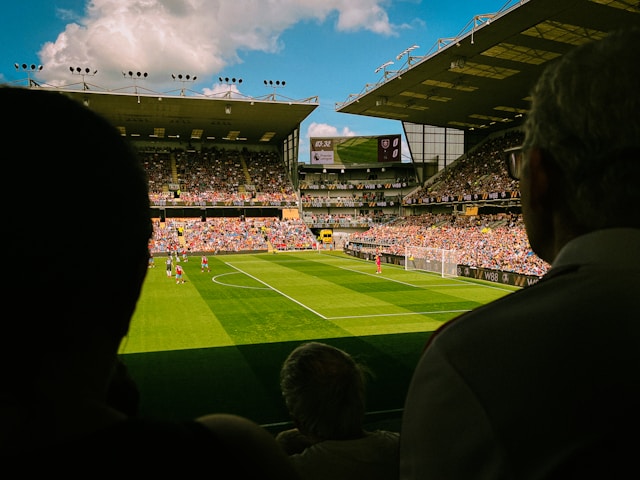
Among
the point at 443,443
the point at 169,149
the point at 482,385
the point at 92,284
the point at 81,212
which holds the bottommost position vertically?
the point at 443,443

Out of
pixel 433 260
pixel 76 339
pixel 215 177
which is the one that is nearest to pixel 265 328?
pixel 76 339

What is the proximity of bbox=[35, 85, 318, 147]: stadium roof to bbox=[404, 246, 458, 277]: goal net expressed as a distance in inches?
971

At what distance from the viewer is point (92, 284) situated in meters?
1.04

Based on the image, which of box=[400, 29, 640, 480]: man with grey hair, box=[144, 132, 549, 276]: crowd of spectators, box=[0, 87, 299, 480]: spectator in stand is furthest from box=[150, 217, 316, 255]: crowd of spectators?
box=[400, 29, 640, 480]: man with grey hair

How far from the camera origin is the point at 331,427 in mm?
3014

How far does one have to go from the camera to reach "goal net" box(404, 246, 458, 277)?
3408 centimetres

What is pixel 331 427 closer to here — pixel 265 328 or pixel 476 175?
pixel 265 328

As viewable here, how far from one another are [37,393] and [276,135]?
2784 inches

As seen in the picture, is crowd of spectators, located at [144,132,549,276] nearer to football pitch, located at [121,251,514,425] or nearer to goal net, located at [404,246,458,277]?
goal net, located at [404,246,458,277]

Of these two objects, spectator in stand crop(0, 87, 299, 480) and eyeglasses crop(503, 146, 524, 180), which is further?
eyeglasses crop(503, 146, 524, 180)

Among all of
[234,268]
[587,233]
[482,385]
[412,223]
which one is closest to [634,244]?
[587,233]

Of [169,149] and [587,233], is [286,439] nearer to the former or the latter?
[587,233]

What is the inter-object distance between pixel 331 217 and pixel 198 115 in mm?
25338

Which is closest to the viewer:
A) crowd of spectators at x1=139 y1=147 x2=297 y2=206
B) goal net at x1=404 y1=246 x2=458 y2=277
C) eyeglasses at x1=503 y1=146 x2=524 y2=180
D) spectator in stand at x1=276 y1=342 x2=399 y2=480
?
eyeglasses at x1=503 y1=146 x2=524 y2=180
